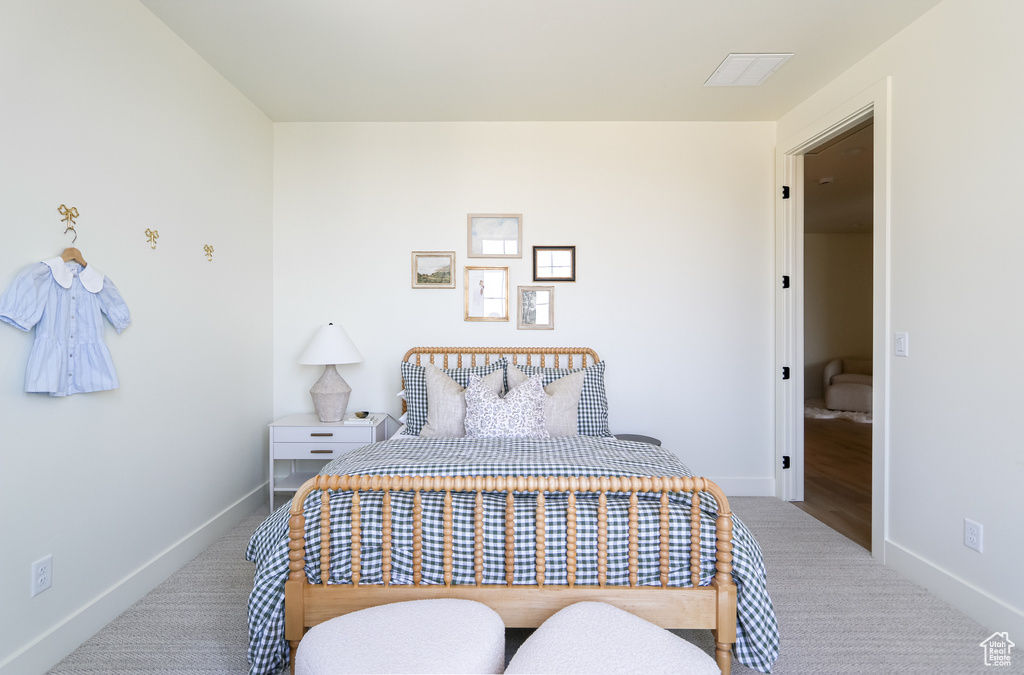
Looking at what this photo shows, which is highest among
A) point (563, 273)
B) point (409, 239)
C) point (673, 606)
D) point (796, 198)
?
point (796, 198)

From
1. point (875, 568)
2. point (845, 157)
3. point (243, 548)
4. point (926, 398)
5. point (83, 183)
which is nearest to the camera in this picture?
point (83, 183)

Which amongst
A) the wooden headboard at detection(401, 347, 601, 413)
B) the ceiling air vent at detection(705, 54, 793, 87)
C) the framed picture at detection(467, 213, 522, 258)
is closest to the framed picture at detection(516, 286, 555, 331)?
the wooden headboard at detection(401, 347, 601, 413)

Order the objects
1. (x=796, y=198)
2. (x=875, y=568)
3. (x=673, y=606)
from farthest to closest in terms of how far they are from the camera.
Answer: (x=796, y=198)
(x=875, y=568)
(x=673, y=606)

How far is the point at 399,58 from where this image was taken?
2748mm

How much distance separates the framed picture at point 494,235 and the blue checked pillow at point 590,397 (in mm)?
869

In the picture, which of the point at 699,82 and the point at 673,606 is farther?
the point at 699,82

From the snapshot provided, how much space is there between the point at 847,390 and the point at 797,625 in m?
5.77

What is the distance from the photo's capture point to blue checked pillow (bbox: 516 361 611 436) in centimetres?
313

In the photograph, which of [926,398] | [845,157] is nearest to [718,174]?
[845,157]

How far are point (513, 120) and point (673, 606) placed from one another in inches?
122

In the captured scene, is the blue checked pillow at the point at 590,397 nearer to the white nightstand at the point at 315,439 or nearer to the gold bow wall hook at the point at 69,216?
the white nightstand at the point at 315,439

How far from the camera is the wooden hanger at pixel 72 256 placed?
192 cm

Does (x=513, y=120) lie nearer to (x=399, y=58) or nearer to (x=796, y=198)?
(x=399, y=58)

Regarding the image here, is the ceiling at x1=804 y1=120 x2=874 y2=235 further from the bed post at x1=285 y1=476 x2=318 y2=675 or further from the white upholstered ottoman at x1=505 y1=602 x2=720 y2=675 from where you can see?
the bed post at x1=285 y1=476 x2=318 y2=675
